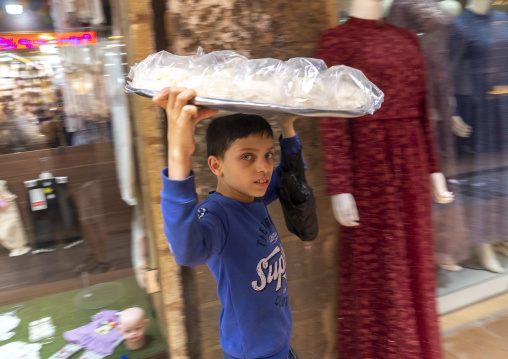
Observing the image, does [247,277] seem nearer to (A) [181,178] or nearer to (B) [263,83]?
(A) [181,178]

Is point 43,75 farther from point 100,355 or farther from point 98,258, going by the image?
point 100,355

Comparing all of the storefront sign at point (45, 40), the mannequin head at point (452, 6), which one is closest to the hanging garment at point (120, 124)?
the storefront sign at point (45, 40)

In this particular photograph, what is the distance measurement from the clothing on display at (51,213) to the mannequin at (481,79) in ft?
7.63

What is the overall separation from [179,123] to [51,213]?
1.27 meters

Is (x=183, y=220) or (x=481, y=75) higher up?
(x=481, y=75)

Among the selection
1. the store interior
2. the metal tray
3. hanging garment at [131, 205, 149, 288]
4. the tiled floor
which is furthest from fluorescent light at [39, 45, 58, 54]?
the tiled floor

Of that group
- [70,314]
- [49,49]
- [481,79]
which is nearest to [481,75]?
[481,79]

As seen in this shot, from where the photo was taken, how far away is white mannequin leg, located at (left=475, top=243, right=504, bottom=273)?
288cm

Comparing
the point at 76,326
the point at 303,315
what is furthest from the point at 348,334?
the point at 76,326

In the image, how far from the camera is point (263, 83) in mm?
995

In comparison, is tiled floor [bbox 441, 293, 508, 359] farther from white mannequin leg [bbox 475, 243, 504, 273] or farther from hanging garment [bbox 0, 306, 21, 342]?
hanging garment [bbox 0, 306, 21, 342]

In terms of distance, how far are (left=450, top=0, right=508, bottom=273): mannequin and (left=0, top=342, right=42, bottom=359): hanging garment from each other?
272 cm

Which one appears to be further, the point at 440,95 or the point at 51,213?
the point at 440,95

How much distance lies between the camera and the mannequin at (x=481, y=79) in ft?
7.47
